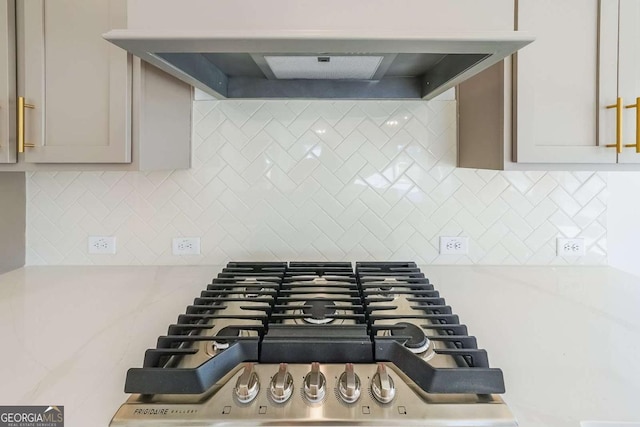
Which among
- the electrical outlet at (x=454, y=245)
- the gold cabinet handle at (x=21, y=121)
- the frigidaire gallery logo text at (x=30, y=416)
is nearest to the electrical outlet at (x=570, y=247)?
the electrical outlet at (x=454, y=245)

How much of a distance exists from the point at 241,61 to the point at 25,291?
1.02 metres

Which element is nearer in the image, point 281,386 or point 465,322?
point 281,386

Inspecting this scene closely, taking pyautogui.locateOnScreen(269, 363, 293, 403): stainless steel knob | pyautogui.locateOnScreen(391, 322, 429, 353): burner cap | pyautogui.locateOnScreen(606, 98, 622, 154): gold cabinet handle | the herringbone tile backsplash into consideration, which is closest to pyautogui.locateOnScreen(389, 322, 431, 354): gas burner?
pyautogui.locateOnScreen(391, 322, 429, 353): burner cap

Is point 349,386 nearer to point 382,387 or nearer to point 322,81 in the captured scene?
point 382,387

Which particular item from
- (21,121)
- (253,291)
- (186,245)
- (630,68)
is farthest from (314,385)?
(630,68)

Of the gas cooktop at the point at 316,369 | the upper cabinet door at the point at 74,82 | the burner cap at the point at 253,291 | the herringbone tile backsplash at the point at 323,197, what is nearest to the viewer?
the gas cooktop at the point at 316,369

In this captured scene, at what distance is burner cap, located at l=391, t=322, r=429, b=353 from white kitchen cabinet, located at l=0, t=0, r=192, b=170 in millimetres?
921

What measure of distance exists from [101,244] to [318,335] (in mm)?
1143

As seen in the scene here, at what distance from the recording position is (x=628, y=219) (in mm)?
1703

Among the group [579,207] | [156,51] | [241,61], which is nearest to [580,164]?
[579,207]

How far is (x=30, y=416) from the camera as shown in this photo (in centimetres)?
80

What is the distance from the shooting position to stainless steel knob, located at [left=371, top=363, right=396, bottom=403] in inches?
31.7

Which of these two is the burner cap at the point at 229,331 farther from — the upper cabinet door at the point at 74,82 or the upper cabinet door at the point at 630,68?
the upper cabinet door at the point at 630,68

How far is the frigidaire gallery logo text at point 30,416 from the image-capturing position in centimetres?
80
